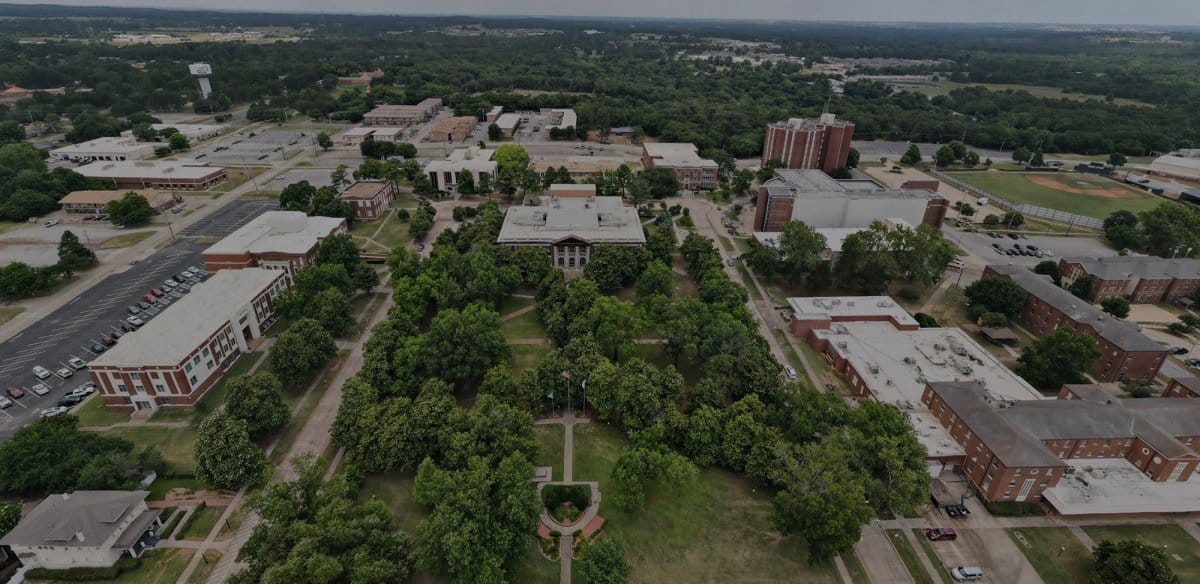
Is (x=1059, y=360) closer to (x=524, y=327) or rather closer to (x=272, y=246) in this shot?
(x=524, y=327)

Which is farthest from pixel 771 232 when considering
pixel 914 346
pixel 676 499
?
pixel 676 499

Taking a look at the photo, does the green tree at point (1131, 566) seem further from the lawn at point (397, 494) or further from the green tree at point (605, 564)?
the lawn at point (397, 494)

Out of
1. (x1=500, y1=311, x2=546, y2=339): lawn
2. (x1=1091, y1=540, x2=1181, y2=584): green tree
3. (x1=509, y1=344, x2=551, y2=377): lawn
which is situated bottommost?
(x1=509, y1=344, x2=551, y2=377): lawn

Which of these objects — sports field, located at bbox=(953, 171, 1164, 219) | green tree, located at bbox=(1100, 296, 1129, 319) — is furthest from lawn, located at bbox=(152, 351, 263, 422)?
sports field, located at bbox=(953, 171, 1164, 219)

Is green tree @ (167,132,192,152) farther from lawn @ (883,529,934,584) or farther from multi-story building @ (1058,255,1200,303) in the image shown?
multi-story building @ (1058,255,1200,303)

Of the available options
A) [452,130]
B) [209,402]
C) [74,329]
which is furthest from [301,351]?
[452,130]

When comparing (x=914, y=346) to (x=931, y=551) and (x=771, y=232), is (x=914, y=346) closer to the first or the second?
(x=931, y=551)

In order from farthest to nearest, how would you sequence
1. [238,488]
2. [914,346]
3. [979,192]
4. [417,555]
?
[979,192]
[914,346]
[238,488]
[417,555]
